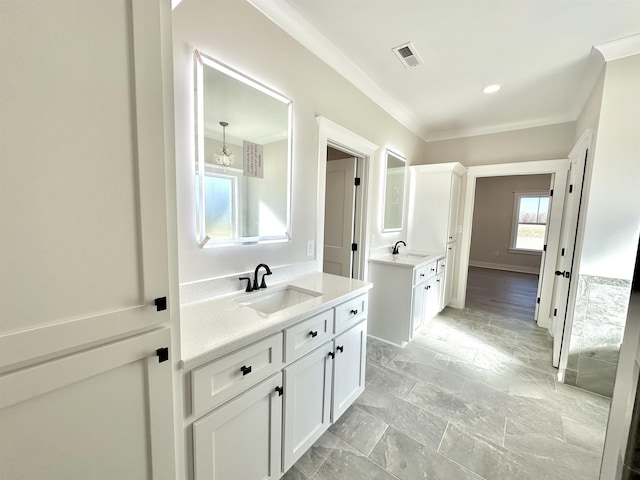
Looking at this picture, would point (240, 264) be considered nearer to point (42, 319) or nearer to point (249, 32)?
point (42, 319)

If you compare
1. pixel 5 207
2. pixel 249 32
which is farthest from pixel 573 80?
pixel 5 207

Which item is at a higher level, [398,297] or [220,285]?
[220,285]

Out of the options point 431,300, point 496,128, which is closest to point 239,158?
point 431,300

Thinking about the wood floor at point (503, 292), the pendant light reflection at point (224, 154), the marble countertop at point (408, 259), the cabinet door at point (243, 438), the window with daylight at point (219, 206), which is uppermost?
the pendant light reflection at point (224, 154)

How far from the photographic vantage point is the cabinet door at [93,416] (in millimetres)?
568

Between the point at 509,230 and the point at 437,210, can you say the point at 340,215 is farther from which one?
the point at 509,230

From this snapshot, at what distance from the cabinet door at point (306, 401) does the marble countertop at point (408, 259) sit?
4.93ft

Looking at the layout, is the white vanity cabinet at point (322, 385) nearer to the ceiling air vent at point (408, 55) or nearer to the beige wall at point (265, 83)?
the beige wall at point (265, 83)

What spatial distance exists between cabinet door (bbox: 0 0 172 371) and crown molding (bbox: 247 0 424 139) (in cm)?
122

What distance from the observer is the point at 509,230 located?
689cm

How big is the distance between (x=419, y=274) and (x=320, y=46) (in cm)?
239

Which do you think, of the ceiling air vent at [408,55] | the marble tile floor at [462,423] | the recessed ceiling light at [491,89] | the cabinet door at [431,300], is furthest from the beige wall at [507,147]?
the marble tile floor at [462,423]

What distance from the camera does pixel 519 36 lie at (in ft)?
6.34

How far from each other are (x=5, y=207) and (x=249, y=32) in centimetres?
158
